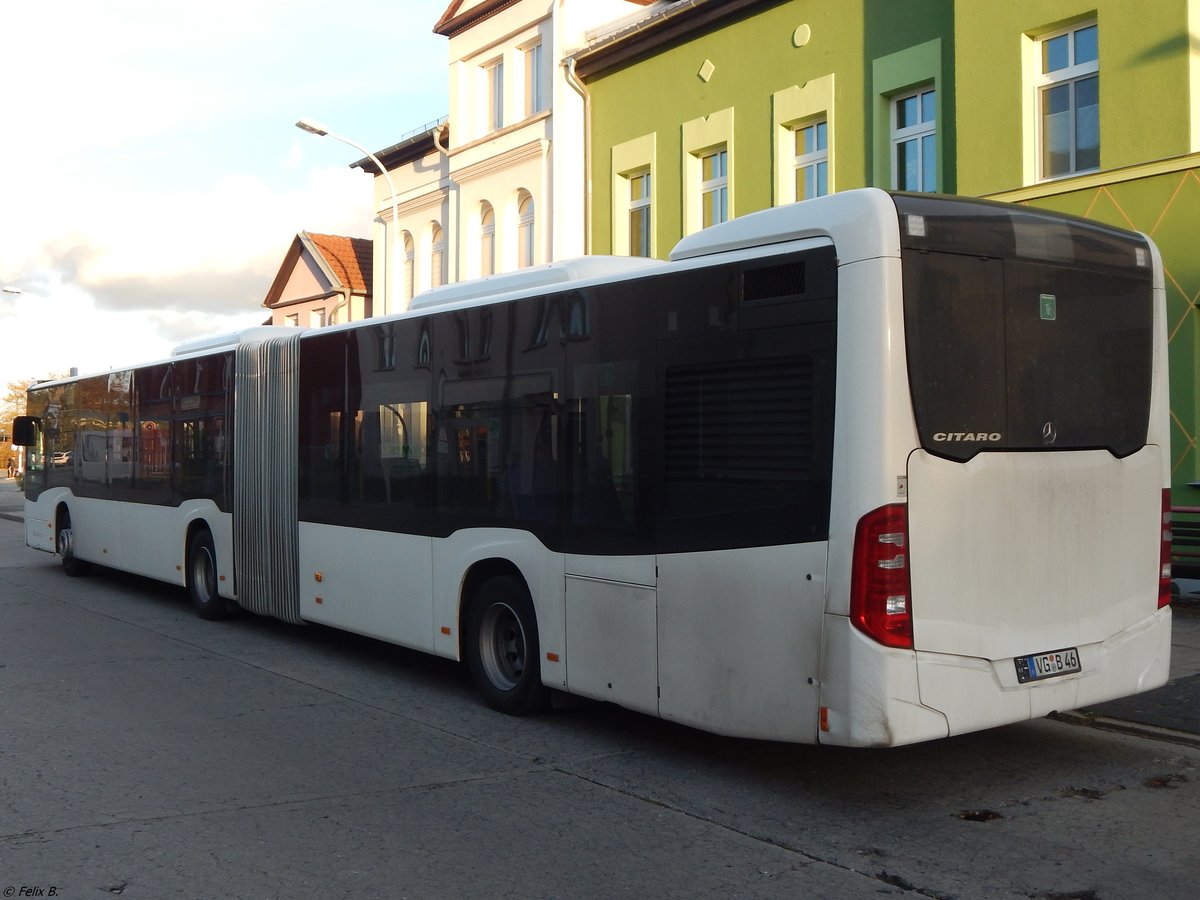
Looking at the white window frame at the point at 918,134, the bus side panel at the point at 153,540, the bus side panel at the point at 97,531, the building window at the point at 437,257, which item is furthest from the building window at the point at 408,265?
the white window frame at the point at 918,134

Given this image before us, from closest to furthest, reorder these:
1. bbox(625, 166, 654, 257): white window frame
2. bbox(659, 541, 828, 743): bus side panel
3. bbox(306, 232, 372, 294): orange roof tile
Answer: bbox(659, 541, 828, 743): bus side panel < bbox(625, 166, 654, 257): white window frame < bbox(306, 232, 372, 294): orange roof tile

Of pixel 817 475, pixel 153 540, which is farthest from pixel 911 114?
pixel 817 475

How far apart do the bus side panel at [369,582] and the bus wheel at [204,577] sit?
217 cm

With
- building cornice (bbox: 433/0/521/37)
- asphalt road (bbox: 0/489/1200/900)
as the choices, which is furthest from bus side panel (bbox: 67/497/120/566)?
building cornice (bbox: 433/0/521/37)

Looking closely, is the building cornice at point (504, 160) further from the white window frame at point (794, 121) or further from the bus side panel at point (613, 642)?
the bus side panel at point (613, 642)

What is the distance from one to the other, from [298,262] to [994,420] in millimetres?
33986

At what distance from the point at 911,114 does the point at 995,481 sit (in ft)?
37.9

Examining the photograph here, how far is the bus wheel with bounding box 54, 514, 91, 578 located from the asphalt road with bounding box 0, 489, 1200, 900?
8185 mm

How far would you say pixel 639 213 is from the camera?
2138 cm

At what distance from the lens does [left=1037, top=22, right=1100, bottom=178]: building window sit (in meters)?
14.0

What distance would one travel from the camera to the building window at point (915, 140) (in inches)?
633

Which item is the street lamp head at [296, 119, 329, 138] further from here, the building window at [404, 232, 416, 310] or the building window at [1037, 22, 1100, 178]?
the building window at [1037, 22, 1100, 178]

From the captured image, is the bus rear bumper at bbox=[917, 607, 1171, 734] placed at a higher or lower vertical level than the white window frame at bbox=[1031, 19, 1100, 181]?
lower

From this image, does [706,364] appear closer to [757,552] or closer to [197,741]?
[757,552]
